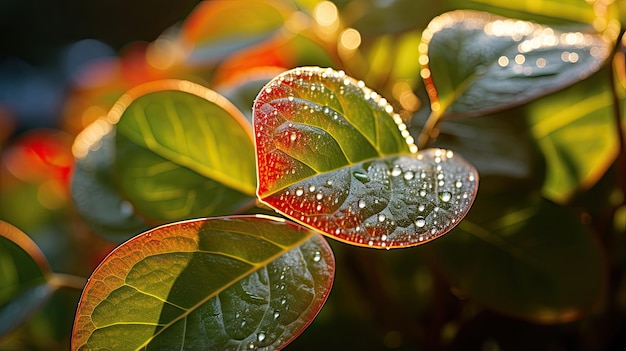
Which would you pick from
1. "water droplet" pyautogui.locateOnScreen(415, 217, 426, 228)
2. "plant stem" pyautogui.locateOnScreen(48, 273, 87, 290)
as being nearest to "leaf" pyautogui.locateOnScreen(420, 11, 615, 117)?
"water droplet" pyautogui.locateOnScreen(415, 217, 426, 228)

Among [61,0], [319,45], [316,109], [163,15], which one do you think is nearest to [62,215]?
[319,45]

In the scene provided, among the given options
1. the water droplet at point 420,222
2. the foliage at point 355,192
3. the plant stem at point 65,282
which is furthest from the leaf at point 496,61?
the plant stem at point 65,282

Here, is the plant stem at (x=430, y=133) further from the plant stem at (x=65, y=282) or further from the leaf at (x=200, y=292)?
the plant stem at (x=65, y=282)

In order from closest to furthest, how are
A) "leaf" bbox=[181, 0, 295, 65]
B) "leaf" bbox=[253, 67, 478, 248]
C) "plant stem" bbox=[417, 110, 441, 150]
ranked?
1. "leaf" bbox=[253, 67, 478, 248]
2. "plant stem" bbox=[417, 110, 441, 150]
3. "leaf" bbox=[181, 0, 295, 65]

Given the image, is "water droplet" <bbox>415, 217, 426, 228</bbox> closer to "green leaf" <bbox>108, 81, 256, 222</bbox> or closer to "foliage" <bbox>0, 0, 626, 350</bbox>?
"foliage" <bbox>0, 0, 626, 350</bbox>

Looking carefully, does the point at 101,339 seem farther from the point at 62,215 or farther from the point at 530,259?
the point at 62,215

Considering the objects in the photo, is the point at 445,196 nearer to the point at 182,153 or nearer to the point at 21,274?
the point at 182,153

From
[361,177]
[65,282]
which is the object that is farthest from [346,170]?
[65,282]
